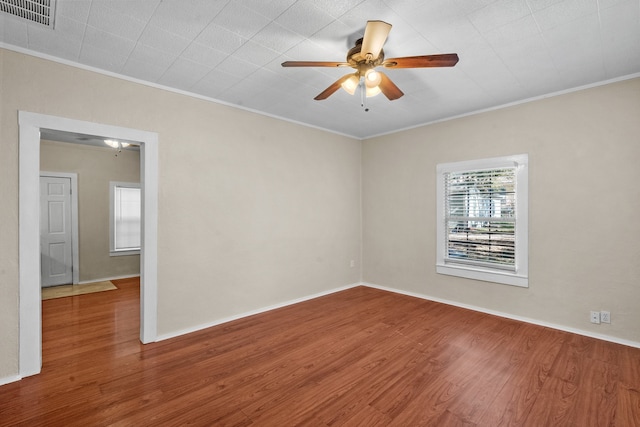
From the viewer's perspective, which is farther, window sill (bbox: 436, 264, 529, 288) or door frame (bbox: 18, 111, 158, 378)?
window sill (bbox: 436, 264, 529, 288)

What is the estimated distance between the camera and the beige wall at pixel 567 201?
2941 mm

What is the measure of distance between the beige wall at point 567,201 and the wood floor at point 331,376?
0.37m

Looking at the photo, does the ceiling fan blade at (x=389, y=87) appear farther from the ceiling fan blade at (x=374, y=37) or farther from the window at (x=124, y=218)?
the window at (x=124, y=218)

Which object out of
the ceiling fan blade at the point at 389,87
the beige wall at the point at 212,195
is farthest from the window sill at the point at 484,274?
the ceiling fan blade at the point at 389,87

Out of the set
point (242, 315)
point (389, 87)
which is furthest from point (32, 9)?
point (242, 315)

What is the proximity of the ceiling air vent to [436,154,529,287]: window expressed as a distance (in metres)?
4.31

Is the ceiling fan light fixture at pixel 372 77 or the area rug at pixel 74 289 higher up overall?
the ceiling fan light fixture at pixel 372 77

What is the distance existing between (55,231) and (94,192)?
36.0 inches

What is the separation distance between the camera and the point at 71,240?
17.7ft

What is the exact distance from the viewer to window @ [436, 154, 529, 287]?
3.59 metres

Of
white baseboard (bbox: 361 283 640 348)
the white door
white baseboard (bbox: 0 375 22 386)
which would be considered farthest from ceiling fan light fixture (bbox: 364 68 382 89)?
the white door

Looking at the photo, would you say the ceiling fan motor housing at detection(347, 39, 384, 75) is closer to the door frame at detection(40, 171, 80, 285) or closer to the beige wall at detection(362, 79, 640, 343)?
the beige wall at detection(362, 79, 640, 343)

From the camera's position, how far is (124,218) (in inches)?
239

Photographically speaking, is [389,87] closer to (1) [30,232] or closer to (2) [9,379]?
(1) [30,232]
